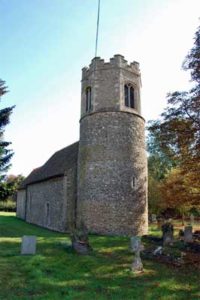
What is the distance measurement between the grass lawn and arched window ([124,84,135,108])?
11721 millimetres

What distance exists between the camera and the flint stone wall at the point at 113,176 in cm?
1902

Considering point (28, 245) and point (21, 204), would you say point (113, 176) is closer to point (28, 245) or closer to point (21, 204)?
point (28, 245)

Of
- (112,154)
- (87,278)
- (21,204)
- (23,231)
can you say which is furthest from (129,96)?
(21,204)

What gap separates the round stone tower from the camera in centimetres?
1909

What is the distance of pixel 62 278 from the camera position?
845 centimetres

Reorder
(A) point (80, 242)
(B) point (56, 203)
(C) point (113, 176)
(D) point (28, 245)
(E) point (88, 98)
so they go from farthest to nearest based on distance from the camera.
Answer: (B) point (56, 203) < (E) point (88, 98) < (C) point (113, 176) < (A) point (80, 242) < (D) point (28, 245)

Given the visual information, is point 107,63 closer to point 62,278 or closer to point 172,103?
point 172,103

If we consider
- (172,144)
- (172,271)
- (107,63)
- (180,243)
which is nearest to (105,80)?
(107,63)

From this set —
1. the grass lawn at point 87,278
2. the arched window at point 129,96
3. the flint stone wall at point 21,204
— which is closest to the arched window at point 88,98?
the arched window at point 129,96

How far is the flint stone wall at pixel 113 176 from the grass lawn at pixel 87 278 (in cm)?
674

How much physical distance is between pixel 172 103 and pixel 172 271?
292 inches

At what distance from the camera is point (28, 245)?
37.4ft

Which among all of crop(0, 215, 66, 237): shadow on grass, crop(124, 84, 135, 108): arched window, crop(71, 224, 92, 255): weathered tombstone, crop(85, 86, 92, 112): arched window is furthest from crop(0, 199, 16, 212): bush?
crop(71, 224, 92, 255): weathered tombstone

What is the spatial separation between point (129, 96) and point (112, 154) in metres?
4.56
